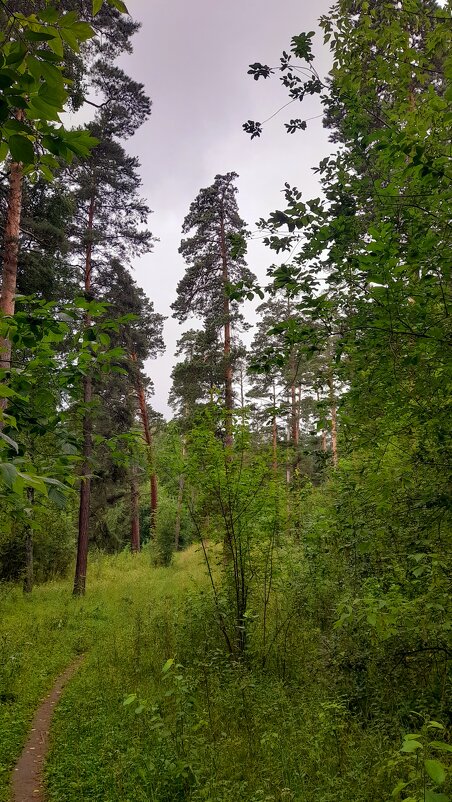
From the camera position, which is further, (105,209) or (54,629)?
(105,209)

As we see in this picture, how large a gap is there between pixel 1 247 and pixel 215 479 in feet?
24.0

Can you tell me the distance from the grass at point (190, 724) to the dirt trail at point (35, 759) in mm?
122

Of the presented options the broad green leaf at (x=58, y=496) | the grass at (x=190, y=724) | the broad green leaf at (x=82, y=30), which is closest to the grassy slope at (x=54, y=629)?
the grass at (x=190, y=724)

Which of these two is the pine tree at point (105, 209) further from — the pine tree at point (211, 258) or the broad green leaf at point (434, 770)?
the broad green leaf at point (434, 770)

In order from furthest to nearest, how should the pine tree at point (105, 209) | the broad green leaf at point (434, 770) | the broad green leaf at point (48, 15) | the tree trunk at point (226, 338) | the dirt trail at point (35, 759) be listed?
the tree trunk at point (226, 338)
the pine tree at point (105, 209)
the dirt trail at point (35, 759)
the broad green leaf at point (434, 770)
the broad green leaf at point (48, 15)

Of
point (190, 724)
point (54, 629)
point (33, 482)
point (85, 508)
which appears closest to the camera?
point (33, 482)

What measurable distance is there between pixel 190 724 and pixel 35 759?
2.15m

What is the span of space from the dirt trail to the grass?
0.40ft

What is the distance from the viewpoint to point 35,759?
18.4 feet

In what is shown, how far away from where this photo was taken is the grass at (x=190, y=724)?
4246 millimetres

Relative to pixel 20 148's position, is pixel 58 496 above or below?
below

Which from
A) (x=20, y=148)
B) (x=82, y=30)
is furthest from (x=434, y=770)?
(x=82, y=30)

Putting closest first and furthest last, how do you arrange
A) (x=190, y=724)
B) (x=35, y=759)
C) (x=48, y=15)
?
(x=48, y=15) → (x=190, y=724) → (x=35, y=759)

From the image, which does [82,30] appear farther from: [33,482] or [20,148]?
[33,482]
